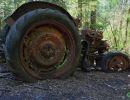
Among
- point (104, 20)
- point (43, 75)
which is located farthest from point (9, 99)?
point (104, 20)

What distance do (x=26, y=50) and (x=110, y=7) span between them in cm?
1559

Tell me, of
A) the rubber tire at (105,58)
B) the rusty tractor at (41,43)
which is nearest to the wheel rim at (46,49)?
the rusty tractor at (41,43)

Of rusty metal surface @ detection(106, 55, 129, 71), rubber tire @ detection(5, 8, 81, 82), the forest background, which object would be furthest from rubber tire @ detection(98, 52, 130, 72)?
the forest background

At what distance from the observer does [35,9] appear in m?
5.93

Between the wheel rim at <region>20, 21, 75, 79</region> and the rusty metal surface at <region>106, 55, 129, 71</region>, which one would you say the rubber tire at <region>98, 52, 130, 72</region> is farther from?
the wheel rim at <region>20, 21, 75, 79</region>

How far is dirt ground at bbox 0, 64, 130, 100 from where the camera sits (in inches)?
184

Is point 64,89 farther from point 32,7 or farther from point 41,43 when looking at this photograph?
point 32,7

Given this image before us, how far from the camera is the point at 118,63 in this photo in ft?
25.7

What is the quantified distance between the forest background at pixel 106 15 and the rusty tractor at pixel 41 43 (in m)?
8.36

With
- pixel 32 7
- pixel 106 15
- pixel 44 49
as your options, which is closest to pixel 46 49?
pixel 44 49

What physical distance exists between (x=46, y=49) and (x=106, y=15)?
16.9 metres

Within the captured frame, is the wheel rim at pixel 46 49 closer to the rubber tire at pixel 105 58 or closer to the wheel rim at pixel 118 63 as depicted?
the rubber tire at pixel 105 58

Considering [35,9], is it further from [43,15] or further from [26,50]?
[26,50]

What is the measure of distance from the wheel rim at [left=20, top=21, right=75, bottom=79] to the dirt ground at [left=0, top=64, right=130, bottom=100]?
36 cm
